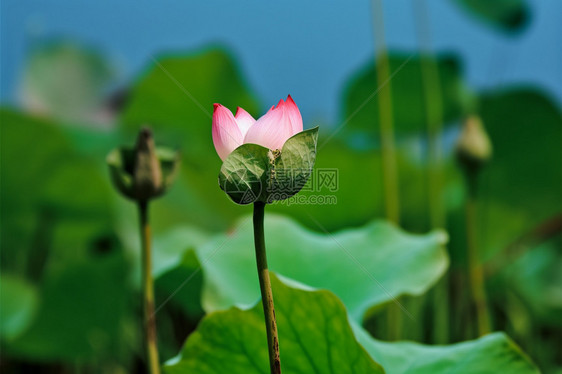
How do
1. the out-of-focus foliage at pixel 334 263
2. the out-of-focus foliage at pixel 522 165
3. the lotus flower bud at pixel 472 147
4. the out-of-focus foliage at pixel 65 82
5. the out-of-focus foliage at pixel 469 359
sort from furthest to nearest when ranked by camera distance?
the out-of-focus foliage at pixel 65 82, the out-of-focus foliage at pixel 522 165, the lotus flower bud at pixel 472 147, the out-of-focus foliage at pixel 334 263, the out-of-focus foliage at pixel 469 359

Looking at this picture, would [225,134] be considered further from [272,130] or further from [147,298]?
[147,298]

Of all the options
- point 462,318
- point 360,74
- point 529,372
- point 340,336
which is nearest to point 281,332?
point 340,336

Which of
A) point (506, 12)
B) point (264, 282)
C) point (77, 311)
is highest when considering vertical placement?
point (506, 12)

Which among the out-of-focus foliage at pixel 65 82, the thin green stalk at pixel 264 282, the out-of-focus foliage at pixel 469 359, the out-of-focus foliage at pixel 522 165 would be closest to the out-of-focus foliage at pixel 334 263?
the out-of-focus foliage at pixel 469 359

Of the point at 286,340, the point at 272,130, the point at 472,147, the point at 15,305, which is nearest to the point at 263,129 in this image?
the point at 272,130

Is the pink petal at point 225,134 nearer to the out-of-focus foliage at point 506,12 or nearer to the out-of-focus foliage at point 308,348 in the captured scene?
the out-of-focus foliage at point 308,348

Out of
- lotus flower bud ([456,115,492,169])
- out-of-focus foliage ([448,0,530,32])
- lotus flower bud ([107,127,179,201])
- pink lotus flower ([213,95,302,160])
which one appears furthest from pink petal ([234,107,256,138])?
out-of-focus foliage ([448,0,530,32])
